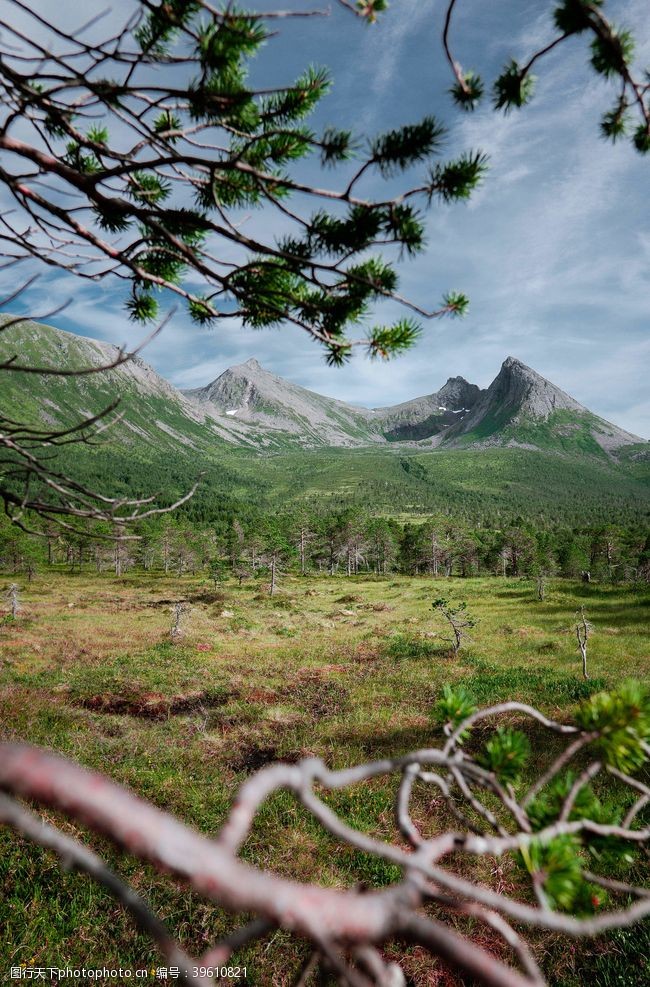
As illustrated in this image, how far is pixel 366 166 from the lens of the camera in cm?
265

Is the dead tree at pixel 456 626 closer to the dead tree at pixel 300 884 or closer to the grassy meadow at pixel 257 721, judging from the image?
the grassy meadow at pixel 257 721

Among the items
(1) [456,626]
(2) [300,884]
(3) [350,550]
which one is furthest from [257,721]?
(3) [350,550]

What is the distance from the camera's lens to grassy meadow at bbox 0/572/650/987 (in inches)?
198

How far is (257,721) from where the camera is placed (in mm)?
11859

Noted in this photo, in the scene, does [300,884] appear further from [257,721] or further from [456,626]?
[456,626]

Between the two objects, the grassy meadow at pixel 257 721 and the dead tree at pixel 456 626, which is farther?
the dead tree at pixel 456 626

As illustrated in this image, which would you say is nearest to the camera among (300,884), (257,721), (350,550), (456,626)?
(300,884)

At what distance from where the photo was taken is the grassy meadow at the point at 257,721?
503 cm

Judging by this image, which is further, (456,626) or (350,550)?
(350,550)

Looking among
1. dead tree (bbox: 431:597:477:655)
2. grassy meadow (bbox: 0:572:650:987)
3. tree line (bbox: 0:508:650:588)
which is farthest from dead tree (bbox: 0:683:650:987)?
tree line (bbox: 0:508:650:588)

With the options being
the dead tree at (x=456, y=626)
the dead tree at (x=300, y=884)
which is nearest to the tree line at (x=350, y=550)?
the dead tree at (x=456, y=626)

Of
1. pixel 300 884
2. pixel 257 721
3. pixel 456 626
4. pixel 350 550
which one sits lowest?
pixel 350 550

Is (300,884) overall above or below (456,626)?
above

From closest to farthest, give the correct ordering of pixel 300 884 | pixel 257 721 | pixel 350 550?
pixel 300 884, pixel 257 721, pixel 350 550
